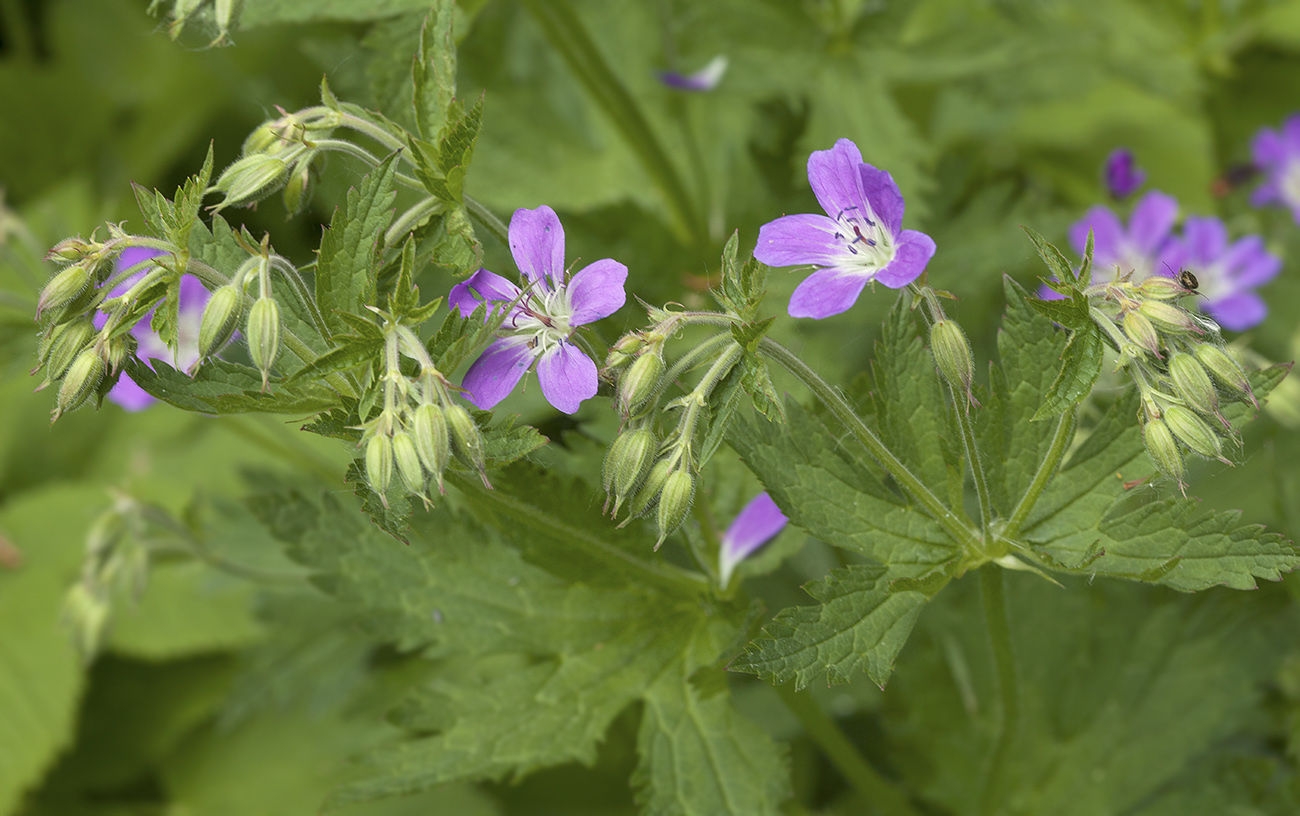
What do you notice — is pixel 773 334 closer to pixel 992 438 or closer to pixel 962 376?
pixel 992 438

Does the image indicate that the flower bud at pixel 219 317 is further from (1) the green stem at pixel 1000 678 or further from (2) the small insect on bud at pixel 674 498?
(1) the green stem at pixel 1000 678

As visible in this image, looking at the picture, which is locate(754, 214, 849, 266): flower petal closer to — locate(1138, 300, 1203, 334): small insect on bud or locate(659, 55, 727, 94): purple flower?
locate(1138, 300, 1203, 334): small insect on bud

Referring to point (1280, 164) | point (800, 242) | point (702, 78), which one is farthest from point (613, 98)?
point (1280, 164)

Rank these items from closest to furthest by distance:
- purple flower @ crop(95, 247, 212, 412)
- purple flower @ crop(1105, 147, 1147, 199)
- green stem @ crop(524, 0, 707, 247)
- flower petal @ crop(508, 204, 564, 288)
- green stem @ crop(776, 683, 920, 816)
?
flower petal @ crop(508, 204, 564, 288)
green stem @ crop(776, 683, 920, 816)
purple flower @ crop(95, 247, 212, 412)
green stem @ crop(524, 0, 707, 247)
purple flower @ crop(1105, 147, 1147, 199)

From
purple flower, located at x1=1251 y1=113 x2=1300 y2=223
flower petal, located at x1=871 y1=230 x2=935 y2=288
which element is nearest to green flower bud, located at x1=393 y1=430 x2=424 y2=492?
flower petal, located at x1=871 y1=230 x2=935 y2=288

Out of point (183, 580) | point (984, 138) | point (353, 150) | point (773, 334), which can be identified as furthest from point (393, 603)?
point (984, 138)

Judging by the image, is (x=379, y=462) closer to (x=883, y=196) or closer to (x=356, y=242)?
(x=356, y=242)
